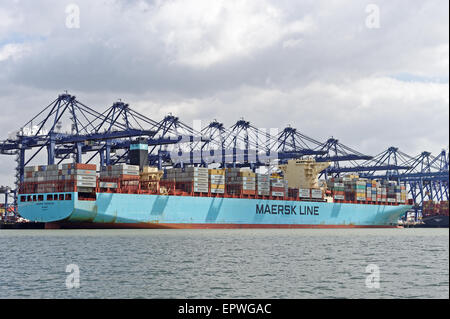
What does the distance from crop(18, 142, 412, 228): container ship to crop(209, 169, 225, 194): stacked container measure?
14 centimetres

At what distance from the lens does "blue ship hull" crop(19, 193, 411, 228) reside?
70.6 meters

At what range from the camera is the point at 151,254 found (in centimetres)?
3497

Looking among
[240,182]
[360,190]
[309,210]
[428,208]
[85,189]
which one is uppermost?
[240,182]

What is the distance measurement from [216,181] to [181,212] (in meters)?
8.08

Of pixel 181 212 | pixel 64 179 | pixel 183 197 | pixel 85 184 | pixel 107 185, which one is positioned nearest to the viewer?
pixel 85 184

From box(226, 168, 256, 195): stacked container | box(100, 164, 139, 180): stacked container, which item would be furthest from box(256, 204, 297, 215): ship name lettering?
box(100, 164, 139, 180): stacked container

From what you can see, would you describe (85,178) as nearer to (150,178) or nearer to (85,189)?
(85,189)

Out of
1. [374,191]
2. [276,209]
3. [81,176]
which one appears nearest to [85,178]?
[81,176]

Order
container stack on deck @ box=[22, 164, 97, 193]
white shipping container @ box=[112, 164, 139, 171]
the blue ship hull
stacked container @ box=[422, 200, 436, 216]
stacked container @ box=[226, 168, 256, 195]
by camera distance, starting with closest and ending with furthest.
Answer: container stack on deck @ box=[22, 164, 97, 193], the blue ship hull, white shipping container @ box=[112, 164, 139, 171], stacked container @ box=[226, 168, 256, 195], stacked container @ box=[422, 200, 436, 216]

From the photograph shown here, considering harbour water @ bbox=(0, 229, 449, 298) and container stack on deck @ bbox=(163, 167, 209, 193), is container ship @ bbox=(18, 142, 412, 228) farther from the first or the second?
harbour water @ bbox=(0, 229, 449, 298)

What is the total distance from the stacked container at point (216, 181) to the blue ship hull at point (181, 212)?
1.25m

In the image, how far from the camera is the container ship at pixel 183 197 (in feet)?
233

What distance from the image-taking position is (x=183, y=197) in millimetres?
77438
